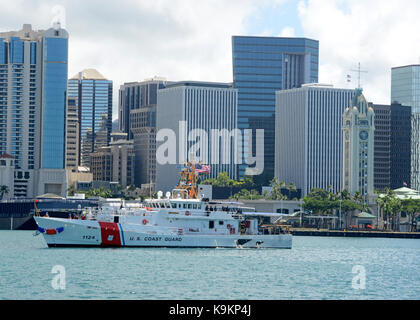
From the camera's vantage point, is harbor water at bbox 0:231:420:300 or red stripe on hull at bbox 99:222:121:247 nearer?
harbor water at bbox 0:231:420:300

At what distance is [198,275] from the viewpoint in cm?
7338

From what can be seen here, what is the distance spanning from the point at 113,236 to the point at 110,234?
1.48ft

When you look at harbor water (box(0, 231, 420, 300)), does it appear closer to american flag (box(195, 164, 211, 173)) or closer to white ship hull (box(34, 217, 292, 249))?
white ship hull (box(34, 217, 292, 249))

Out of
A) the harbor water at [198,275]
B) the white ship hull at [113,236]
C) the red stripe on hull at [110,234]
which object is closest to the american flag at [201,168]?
the white ship hull at [113,236]

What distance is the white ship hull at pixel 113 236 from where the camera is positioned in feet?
331

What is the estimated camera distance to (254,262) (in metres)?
89.3

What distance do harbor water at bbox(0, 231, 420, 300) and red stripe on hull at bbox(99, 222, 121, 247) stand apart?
3.11 m

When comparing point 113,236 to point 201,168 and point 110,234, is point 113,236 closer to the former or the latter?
point 110,234

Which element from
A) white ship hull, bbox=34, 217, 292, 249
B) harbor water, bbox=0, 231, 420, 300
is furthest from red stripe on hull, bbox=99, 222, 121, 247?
harbor water, bbox=0, 231, 420, 300

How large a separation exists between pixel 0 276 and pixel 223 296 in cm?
2037

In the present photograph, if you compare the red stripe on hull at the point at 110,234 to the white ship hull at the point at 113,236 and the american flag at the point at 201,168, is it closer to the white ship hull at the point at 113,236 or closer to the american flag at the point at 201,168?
the white ship hull at the point at 113,236

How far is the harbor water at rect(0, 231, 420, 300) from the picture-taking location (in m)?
61.8
